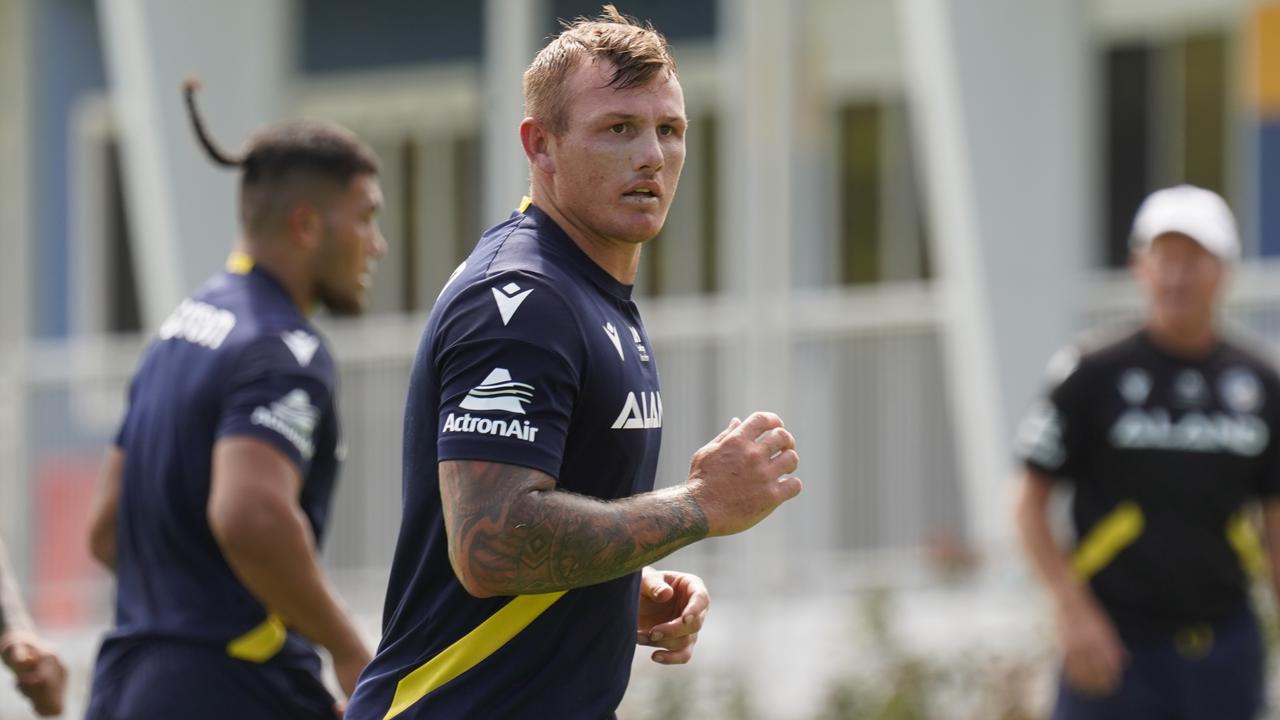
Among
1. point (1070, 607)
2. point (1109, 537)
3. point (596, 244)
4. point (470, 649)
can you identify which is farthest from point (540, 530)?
point (1109, 537)

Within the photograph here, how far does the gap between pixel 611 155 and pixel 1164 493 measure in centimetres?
440

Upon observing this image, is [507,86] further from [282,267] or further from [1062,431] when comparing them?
[282,267]

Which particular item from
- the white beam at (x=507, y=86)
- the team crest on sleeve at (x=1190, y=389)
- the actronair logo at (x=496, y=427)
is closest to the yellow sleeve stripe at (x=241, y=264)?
the actronair logo at (x=496, y=427)

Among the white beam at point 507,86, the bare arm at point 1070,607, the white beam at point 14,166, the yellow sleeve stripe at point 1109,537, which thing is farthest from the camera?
the white beam at point 14,166

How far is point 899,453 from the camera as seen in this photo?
14062mm

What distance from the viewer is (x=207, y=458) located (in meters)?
5.68

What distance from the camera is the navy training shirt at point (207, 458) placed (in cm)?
565

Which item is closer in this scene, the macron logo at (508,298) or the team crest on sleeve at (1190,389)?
the macron logo at (508,298)

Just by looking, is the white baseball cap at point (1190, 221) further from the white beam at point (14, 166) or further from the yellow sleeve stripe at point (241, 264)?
the white beam at point (14, 166)

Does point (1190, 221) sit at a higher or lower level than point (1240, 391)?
higher

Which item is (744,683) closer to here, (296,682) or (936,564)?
(936,564)

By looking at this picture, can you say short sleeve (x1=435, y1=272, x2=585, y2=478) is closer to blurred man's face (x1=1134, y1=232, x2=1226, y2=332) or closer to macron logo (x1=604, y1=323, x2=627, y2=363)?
macron logo (x1=604, y1=323, x2=627, y2=363)

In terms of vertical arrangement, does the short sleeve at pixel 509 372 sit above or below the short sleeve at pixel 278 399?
above

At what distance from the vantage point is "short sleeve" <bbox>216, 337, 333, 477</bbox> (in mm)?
5578
